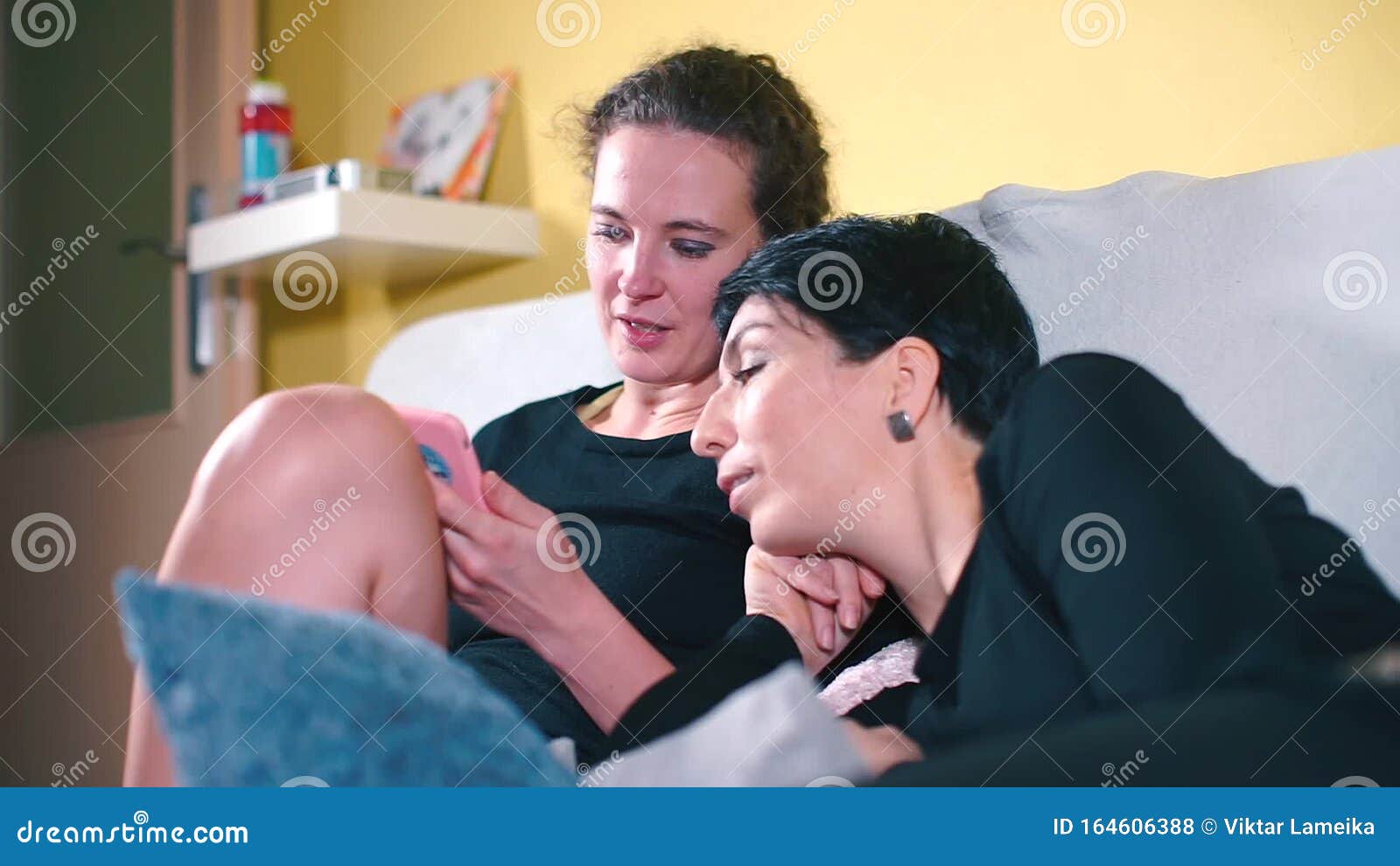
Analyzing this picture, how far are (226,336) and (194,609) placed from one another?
1689 mm

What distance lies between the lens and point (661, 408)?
121 centimetres

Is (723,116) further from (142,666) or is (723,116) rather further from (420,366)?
(142,666)

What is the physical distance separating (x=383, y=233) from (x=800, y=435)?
1095 mm

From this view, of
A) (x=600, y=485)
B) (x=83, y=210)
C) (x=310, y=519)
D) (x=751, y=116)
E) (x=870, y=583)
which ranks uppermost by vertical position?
(x=751, y=116)

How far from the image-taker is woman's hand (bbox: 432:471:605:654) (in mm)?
894

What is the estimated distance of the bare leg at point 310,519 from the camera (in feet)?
2.63

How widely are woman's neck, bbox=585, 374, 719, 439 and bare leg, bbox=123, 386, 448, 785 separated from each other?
0.36m

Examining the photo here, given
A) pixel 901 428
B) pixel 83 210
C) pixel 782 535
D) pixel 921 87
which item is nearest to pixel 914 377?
pixel 901 428

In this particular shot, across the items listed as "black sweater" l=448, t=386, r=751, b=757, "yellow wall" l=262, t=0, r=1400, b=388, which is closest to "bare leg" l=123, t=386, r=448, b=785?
"black sweater" l=448, t=386, r=751, b=757

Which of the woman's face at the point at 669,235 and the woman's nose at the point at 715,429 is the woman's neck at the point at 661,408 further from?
the woman's nose at the point at 715,429

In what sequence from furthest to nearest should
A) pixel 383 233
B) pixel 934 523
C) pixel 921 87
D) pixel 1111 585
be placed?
pixel 383 233
pixel 921 87
pixel 934 523
pixel 1111 585

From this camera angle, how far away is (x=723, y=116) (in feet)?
3.72

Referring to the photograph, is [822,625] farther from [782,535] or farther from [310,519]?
[310,519]

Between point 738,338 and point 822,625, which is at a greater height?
point 738,338
